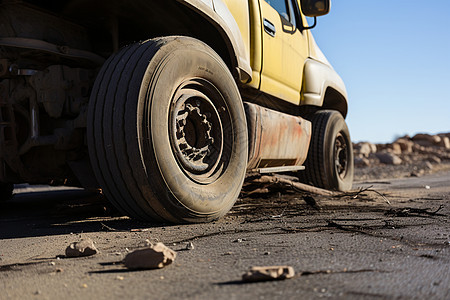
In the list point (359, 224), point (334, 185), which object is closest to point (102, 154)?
point (359, 224)

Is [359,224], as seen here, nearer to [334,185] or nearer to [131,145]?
[131,145]

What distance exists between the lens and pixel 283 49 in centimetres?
374

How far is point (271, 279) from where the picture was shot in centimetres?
122


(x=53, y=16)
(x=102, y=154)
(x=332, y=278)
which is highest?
(x=53, y=16)

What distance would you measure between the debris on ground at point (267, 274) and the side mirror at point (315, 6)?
341cm

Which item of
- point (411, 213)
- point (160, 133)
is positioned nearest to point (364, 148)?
point (411, 213)

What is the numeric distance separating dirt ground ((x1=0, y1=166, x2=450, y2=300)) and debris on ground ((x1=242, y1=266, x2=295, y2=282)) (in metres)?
0.02

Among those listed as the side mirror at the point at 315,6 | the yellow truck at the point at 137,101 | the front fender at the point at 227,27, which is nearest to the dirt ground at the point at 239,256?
the yellow truck at the point at 137,101

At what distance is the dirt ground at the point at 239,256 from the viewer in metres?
1.17

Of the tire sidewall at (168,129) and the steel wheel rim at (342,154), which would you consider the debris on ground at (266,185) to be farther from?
the steel wheel rim at (342,154)

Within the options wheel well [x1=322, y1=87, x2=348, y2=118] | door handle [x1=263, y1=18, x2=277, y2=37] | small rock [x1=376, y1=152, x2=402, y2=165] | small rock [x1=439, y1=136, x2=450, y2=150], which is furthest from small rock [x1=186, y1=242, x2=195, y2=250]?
small rock [x1=439, y1=136, x2=450, y2=150]

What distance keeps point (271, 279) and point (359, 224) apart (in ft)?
4.08

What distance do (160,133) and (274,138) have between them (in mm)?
1547

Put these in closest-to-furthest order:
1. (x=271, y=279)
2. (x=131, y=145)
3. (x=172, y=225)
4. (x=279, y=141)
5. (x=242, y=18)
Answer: (x=271, y=279) → (x=131, y=145) → (x=172, y=225) → (x=242, y=18) → (x=279, y=141)
